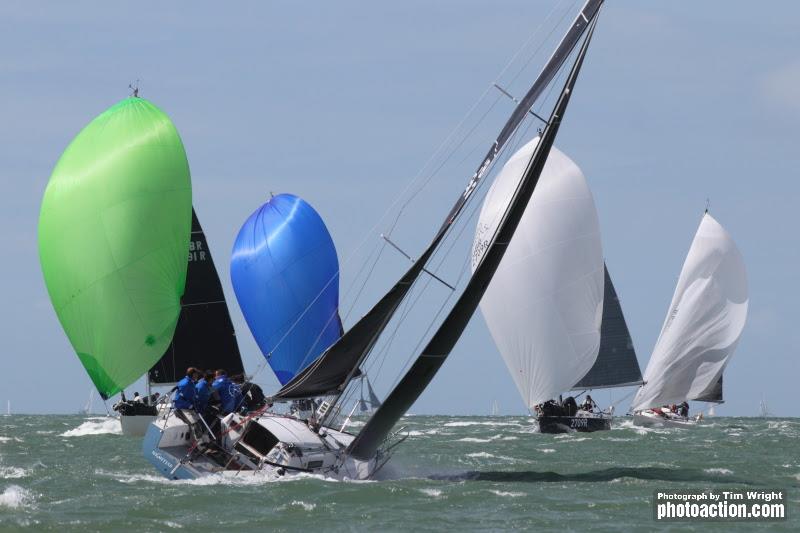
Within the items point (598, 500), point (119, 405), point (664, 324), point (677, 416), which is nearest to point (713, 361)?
point (664, 324)

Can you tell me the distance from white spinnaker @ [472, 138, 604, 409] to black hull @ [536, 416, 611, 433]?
2.17 meters

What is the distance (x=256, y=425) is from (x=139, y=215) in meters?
13.8

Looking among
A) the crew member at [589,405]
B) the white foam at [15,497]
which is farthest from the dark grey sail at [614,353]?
the white foam at [15,497]

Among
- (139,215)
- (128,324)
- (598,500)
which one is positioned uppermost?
(139,215)

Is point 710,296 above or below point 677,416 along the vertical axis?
above

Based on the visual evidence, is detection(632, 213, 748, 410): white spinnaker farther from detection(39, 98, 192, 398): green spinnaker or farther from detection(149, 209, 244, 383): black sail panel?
detection(39, 98, 192, 398): green spinnaker

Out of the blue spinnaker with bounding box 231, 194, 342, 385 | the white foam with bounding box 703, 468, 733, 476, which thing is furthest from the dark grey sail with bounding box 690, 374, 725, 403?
the white foam with bounding box 703, 468, 733, 476

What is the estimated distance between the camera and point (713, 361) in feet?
168

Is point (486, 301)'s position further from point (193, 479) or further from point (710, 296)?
point (193, 479)

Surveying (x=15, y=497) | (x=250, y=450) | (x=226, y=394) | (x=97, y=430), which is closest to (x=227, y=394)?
(x=226, y=394)

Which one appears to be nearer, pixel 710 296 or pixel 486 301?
pixel 486 301

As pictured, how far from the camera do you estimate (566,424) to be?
44.2m

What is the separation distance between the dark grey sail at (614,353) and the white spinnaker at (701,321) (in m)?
2.69

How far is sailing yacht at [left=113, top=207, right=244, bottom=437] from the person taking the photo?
143 feet
